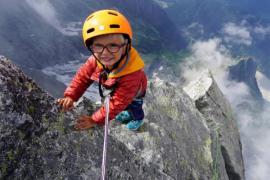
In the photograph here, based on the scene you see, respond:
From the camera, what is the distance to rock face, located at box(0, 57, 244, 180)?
747 centimetres

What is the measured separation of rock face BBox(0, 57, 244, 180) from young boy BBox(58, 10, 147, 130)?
0.51 meters

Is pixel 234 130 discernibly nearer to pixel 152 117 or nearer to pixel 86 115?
pixel 152 117

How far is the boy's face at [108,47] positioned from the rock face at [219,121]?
37.1ft

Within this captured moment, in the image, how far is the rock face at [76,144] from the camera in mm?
7475

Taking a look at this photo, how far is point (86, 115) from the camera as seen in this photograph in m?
9.84

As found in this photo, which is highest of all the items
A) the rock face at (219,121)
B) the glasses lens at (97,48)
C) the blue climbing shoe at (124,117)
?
the rock face at (219,121)

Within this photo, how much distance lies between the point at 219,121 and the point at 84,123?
14.7m

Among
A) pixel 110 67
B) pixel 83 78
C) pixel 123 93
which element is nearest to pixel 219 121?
pixel 83 78

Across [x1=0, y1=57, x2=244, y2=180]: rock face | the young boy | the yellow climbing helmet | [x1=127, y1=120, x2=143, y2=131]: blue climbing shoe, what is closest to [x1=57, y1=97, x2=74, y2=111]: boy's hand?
the young boy

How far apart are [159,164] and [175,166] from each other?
54.1 inches

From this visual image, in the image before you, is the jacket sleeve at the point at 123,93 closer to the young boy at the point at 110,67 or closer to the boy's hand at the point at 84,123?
the young boy at the point at 110,67

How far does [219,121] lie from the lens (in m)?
22.5

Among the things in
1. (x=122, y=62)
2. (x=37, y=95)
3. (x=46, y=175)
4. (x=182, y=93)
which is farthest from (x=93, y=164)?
(x=182, y=93)

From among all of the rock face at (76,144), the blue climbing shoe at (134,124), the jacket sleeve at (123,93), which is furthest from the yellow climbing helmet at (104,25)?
the blue climbing shoe at (134,124)
